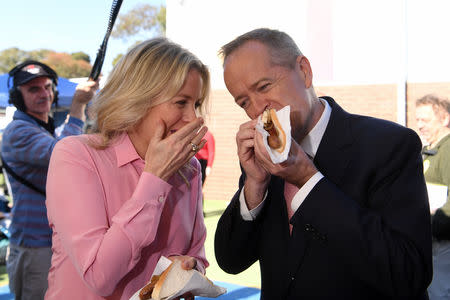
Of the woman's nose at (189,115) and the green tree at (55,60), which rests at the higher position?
the green tree at (55,60)

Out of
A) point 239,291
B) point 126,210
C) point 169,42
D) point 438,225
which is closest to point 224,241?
point 126,210

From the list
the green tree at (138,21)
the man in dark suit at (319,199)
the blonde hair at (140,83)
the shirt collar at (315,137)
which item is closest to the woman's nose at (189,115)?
the blonde hair at (140,83)

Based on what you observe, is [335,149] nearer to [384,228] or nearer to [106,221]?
[384,228]

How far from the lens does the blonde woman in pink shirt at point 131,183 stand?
1.62 metres

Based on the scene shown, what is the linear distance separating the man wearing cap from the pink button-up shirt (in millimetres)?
1490

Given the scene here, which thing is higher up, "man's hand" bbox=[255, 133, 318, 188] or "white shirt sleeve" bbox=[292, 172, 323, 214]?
"man's hand" bbox=[255, 133, 318, 188]

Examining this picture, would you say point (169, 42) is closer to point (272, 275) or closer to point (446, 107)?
point (272, 275)

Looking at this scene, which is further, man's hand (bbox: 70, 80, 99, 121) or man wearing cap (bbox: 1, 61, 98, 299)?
man's hand (bbox: 70, 80, 99, 121)

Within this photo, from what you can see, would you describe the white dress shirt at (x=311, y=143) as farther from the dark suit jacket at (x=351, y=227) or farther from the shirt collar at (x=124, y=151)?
the shirt collar at (x=124, y=151)

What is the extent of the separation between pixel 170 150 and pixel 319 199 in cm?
66

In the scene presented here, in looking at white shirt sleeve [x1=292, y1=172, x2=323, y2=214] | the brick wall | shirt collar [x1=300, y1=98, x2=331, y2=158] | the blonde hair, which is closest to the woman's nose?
the blonde hair

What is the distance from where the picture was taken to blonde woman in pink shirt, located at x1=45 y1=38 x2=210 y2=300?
1.62 m

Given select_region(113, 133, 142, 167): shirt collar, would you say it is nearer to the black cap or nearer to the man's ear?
the man's ear

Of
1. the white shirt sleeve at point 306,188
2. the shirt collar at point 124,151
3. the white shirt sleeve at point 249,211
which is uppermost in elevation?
the shirt collar at point 124,151
